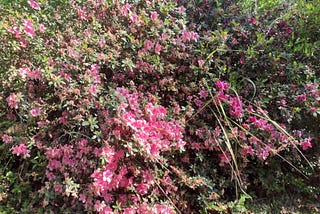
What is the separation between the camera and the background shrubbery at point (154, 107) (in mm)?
2385

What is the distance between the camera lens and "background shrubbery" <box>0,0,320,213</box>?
2385 mm

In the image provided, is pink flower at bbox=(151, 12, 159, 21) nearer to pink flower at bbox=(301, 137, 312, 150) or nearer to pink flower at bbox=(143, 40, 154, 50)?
pink flower at bbox=(143, 40, 154, 50)

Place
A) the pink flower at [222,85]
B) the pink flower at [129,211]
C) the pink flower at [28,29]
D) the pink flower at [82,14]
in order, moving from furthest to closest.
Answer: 1. the pink flower at [82,14]
2. the pink flower at [222,85]
3. the pink flower at [28,29]
4. the pink flower at [129,211]

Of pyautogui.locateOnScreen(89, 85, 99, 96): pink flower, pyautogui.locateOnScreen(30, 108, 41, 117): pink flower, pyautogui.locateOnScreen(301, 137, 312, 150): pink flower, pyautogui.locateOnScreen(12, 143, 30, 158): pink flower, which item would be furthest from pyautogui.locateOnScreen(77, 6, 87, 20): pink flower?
pyautogui.locateOnScreen(301, 137, 312, 150): pink flower

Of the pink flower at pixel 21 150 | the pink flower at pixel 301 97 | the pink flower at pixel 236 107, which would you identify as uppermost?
the pink flower at pixel 301 97

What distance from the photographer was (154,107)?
255 centimetres

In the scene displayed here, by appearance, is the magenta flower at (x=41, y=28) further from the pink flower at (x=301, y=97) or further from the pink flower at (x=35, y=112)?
the pink flower at (x=301, y=97)

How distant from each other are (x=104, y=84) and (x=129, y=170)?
68 centimetres

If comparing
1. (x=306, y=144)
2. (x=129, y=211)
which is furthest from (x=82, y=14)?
(x=306, y=144)

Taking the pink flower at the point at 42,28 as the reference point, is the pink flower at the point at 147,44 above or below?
above

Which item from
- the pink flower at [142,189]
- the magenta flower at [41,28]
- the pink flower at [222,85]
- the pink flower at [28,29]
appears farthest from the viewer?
the pink flower at [222,85]

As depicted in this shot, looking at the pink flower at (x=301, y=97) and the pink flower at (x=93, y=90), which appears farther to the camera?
the pink flower at (x=301, y=97)

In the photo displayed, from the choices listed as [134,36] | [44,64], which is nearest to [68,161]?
[44,64]

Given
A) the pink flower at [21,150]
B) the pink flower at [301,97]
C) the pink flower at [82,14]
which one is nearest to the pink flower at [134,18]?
the pink flower at [82,14]
